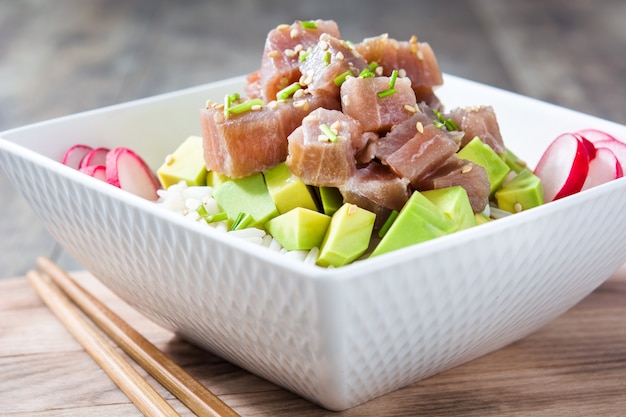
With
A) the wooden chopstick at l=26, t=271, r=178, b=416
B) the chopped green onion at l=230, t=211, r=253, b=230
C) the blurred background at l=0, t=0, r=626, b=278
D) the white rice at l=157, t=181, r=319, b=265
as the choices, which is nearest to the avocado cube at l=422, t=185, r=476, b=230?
the white rice at l=157, t=181, r=319, b=265

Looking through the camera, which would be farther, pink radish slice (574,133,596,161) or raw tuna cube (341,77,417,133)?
pink radish slice (574,133,596,161)

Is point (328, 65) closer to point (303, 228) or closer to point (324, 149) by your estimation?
point (324, 149)

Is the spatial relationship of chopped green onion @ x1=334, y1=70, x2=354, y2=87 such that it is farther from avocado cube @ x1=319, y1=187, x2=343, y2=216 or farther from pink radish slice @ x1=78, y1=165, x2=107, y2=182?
pink radish slice @ x1=78, y1=165, x2=107, y2=182

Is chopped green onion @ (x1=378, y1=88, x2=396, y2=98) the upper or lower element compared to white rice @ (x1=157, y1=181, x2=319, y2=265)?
upper

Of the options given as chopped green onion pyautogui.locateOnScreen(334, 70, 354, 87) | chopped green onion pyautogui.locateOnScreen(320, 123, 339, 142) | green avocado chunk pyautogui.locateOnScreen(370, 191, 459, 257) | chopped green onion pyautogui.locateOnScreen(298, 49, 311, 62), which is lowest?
green avocado chunk pyautogui.locateOnScreen(370, 191, 459, 257)

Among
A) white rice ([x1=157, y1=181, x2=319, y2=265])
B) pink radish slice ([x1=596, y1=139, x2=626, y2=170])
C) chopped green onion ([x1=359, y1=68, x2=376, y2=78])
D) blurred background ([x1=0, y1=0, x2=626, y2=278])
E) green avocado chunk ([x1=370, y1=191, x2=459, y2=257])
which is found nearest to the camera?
green avocado chunk ([x1=370, y1=191, x2=459, y2=257])

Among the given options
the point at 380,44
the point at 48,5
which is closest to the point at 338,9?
the point at 48,5

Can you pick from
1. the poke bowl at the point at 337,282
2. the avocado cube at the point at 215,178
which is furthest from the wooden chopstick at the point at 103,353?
the avocado cube at the point at 215,178

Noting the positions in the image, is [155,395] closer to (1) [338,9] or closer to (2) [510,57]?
(2) [510,57]
